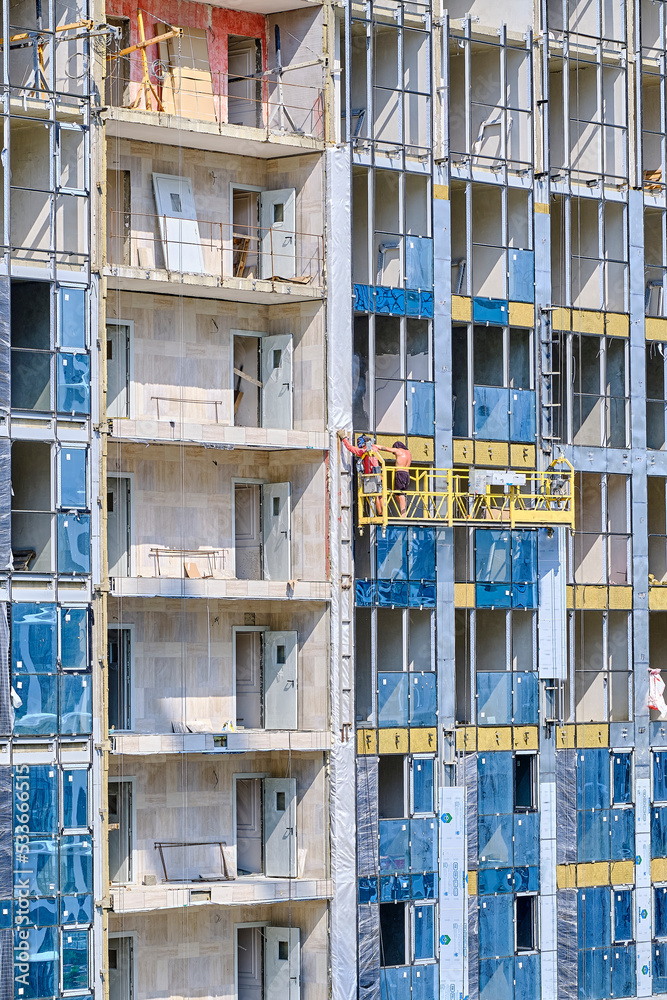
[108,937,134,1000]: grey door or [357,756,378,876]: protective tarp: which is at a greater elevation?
[357,756,378,876]: protective tarp

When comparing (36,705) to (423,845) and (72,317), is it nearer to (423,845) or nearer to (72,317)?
(72,317)

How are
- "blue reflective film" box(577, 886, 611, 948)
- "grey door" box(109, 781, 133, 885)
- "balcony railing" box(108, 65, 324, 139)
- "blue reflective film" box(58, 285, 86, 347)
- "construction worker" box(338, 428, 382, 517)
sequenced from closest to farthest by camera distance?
"blue reflective film" box(58, 285, 86, 347)
"grey door" box(109, 781, 133, 885)
"construction worker" box(338, 428, 382, 517)
"balcony railing" box(108, 65, 324, 139)
"blue reflective film" box(577, 886, 611, 948)

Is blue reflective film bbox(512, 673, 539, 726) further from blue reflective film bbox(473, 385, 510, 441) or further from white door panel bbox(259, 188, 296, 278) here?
white door panel bbox(259, 188, 296, 278)

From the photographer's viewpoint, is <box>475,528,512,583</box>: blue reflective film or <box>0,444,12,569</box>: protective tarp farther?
<box>475,528,512,583</box>: blue reflective film

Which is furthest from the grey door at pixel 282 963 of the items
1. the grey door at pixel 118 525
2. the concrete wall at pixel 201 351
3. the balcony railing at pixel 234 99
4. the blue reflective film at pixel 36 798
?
the balcony railing at pixel 234 99

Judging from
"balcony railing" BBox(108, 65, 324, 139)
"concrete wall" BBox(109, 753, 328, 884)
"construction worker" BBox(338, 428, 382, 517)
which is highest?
"balcony railing" BBox(108, 65, 324, 139)

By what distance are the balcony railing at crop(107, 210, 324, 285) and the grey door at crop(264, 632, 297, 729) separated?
9.57m

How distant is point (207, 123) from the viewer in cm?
4981

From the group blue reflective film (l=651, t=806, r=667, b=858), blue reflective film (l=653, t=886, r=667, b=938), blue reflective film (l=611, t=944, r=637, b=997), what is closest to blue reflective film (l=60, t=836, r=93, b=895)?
blue reflective film (l=611, t=944, r=637, b=997)

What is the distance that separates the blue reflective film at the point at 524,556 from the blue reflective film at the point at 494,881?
313 inches

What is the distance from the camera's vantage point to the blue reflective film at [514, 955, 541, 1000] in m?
52.8

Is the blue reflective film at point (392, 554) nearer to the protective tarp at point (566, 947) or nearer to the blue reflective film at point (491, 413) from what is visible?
the blue reflective film at point (491, 413)

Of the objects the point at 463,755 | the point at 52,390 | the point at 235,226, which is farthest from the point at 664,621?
the point at 52,390

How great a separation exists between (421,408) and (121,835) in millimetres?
13907
